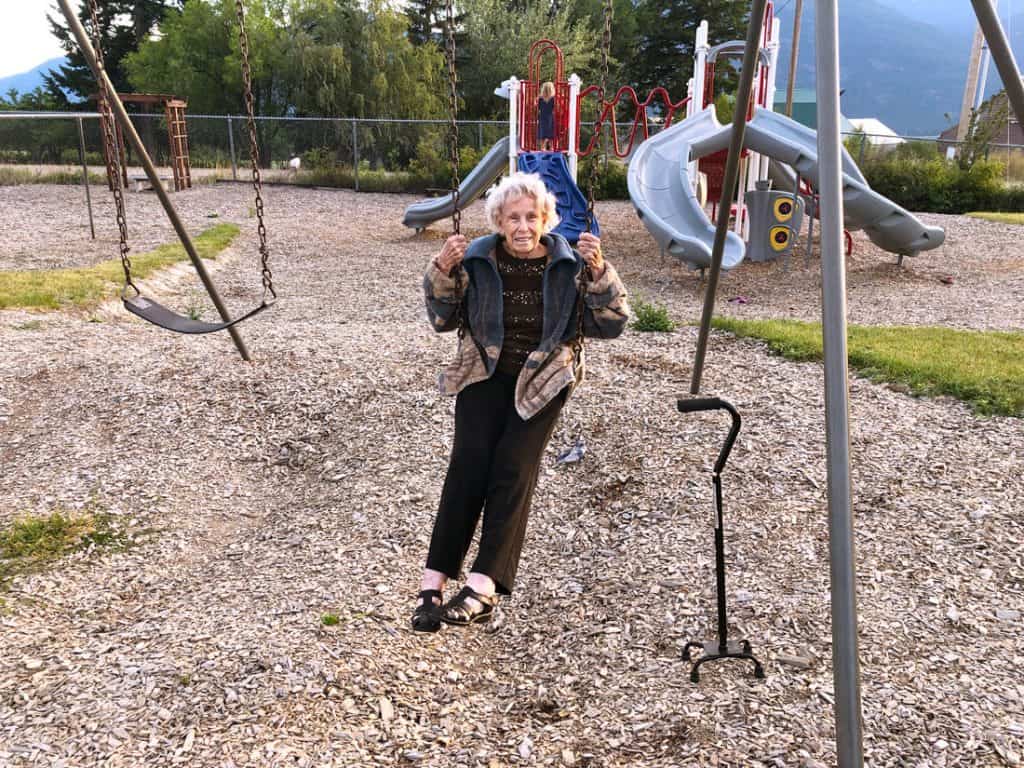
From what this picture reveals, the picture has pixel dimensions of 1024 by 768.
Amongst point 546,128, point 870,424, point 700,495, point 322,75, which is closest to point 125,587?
point 700,495

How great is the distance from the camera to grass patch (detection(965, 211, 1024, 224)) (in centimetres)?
1508

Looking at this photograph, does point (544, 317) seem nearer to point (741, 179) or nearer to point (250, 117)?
point (250, 117)

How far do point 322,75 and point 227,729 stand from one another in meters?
26.3

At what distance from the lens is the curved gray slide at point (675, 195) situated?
9102 millimetres

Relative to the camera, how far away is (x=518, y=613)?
3.63m

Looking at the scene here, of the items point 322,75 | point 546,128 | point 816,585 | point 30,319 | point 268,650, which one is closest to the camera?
point 268,650

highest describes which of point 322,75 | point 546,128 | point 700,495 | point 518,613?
point 322,75

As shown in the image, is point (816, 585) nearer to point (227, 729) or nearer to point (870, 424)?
point (870, 424)

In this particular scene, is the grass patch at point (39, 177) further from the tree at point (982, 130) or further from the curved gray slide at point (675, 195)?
the tree at point (982, 130)

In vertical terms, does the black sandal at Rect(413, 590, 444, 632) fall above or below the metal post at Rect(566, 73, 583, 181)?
below

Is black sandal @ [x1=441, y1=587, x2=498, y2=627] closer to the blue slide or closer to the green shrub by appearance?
the blue slide

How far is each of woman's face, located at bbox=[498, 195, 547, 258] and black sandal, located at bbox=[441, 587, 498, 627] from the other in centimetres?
120

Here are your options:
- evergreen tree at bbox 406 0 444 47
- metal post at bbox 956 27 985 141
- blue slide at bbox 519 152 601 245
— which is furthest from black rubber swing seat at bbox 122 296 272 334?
evergreen tree at bbox 406 0 444 47

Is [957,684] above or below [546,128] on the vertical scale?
below
